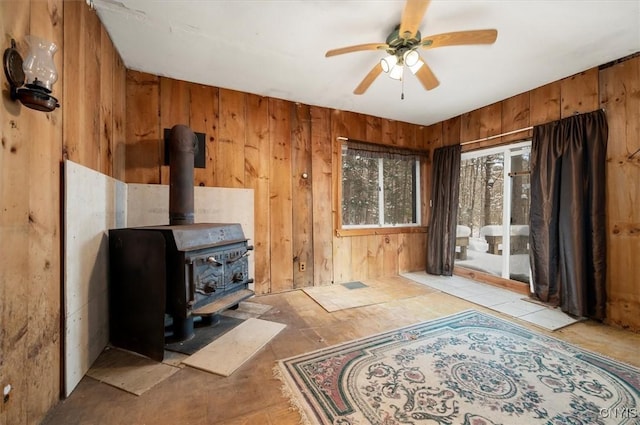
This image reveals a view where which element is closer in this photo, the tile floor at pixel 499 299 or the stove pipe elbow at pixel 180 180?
the stove pipe elbow at pixel 180 180

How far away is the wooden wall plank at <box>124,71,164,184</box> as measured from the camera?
99.0 inches

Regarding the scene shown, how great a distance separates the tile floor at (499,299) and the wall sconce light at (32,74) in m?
3.63

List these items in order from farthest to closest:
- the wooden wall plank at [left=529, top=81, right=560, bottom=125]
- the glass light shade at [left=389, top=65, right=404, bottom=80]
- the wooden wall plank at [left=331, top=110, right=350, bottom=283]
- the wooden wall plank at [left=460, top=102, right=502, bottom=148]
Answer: the wooden wall plank at [left=331, top=110, right=350, bottom=283], the wooden wall plank at [left=460, top=102, right=502, bottom=148], the wooden wall plank at [left=529, top=81, right=560, bottom=125], the glass light shade at [left=389, top=65, right=404, bottom=80]

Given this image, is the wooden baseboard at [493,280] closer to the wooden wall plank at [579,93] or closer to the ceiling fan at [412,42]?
the wooden wall plank at [579,93]

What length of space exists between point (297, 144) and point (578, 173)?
2.94 meters

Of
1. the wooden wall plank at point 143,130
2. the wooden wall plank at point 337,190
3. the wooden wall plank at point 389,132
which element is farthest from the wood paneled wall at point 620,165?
the wooden wall plank at point 143,130

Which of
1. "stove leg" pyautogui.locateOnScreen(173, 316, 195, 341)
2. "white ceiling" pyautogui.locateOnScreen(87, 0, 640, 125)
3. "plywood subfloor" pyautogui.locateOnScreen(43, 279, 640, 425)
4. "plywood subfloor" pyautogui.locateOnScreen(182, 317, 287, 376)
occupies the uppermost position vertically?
"white ceiling" pyautogui.locateOnScreen(87, 0, 640, 125)

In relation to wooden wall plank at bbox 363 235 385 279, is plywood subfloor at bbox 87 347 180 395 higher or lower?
lower

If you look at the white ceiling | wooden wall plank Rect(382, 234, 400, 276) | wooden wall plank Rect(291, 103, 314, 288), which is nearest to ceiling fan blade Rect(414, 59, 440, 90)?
the white ceiling

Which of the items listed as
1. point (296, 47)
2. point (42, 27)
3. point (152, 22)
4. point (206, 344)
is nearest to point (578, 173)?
point (296, 47)

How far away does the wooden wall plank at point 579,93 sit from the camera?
96.6 inches

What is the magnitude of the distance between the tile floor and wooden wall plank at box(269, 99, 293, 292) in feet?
6.20

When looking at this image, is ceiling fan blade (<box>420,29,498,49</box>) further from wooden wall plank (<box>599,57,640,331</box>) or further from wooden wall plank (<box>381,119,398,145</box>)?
wooden wall plank (<box>381,119,398,145</box>)

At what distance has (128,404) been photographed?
4.50ft
